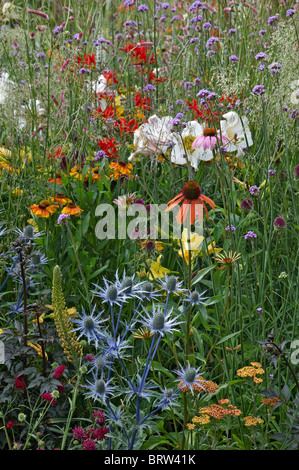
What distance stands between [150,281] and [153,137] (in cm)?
58

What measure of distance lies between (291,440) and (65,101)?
183 centimetres

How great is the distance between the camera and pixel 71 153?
2.50 m

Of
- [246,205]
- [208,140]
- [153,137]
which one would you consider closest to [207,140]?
[208,140]

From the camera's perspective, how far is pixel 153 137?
2.13m

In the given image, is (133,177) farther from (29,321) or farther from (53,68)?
(29,321)

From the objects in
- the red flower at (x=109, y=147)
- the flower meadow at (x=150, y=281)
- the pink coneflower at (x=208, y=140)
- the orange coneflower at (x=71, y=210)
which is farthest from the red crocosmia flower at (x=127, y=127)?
the pink coneflower at (x=208, y=140)

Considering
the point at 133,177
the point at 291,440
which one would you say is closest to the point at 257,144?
the point at 133,177

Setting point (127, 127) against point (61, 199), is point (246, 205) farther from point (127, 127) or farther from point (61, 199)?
point (127, 127)

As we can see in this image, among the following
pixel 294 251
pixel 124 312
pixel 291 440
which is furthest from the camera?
pixel 294 251

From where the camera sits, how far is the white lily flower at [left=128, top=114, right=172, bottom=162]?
2123 millimetres

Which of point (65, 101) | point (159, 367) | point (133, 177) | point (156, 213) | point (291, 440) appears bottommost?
point (291, 440)

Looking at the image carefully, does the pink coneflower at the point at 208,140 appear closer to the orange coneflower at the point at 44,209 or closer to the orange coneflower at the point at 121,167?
the orange coneflower at the point at 121,167

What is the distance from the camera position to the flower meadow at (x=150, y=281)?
148 centimetres

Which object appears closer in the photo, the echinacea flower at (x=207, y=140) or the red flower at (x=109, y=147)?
the echinacea flower at (x=207, y=140)
